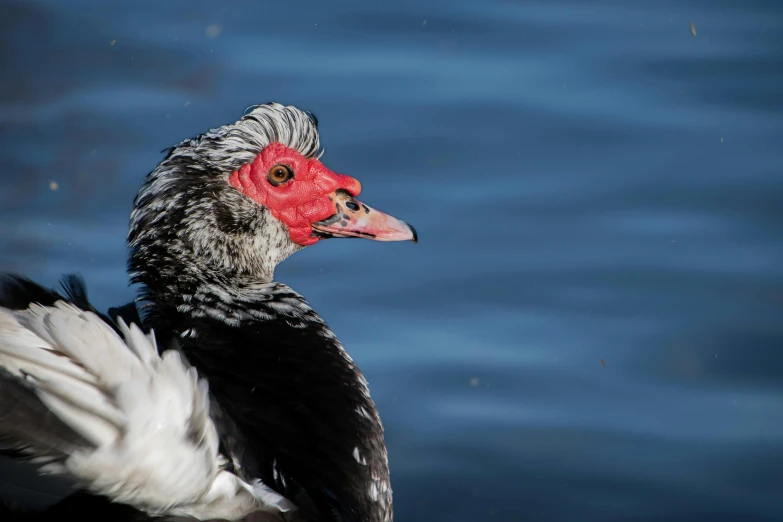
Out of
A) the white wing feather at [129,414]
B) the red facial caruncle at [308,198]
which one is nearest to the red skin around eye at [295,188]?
the red facial caruncle at [308,198]

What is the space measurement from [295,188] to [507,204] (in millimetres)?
1993

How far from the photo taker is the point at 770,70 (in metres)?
7.19

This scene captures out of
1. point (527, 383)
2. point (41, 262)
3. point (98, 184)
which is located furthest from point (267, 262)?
point (98, 184)

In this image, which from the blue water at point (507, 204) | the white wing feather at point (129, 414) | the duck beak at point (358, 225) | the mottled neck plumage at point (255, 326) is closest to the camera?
the white wing feather at point (129, 414)

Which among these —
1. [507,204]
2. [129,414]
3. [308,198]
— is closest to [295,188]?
[308,198]

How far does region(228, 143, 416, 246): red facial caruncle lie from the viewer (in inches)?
177

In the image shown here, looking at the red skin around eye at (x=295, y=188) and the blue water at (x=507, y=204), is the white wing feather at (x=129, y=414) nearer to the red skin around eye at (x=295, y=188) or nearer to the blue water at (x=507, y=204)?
the red skin around eye at (x=295, y=188)

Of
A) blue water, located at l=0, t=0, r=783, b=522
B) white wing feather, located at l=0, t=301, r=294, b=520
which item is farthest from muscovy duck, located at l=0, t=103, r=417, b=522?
blue water, located at l=0, t=0, r=783, b=522

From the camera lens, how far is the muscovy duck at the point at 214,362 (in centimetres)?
304

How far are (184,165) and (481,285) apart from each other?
185 cm

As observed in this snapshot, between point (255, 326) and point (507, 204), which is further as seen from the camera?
point (507, 204)

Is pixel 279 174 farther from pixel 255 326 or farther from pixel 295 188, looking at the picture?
pixel 255 326

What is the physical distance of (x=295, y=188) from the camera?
4547mm

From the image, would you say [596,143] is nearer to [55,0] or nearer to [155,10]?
[155,10]
